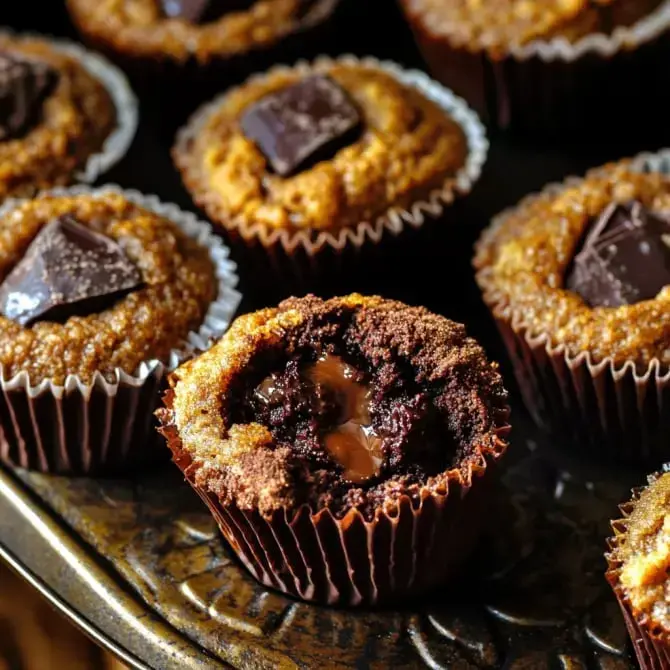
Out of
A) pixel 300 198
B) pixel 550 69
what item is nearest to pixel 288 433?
pixel 300 198

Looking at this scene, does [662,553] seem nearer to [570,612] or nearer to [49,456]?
[570,612]

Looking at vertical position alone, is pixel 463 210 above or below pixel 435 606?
above

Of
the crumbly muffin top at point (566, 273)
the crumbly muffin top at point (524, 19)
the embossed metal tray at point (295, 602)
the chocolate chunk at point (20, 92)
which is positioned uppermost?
the chocolate chunk at point (20, 92)

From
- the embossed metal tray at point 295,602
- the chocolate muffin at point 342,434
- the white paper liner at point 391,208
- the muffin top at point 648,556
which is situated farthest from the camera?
the white paper liner at point 391,208

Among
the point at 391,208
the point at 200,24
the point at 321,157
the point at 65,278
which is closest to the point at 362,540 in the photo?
the point at 65,278

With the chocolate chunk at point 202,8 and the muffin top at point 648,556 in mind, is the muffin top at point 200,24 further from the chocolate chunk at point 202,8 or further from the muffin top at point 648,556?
the muffin top at point 648,556

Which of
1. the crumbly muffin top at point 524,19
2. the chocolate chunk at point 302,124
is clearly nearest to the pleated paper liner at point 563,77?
the crumbly muffin top at point 524,19

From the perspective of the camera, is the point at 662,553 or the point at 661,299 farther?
the point at 661,299
